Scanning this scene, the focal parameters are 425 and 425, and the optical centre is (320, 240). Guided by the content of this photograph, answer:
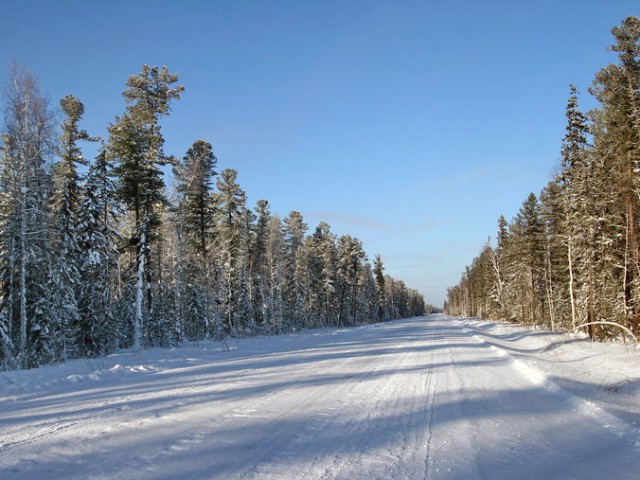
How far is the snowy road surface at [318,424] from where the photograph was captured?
4.83 metres

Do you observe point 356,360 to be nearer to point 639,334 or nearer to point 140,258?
point 140,258

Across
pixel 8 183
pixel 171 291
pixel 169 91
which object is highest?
pixel 169 91

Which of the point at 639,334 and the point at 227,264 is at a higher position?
the point at 227,264

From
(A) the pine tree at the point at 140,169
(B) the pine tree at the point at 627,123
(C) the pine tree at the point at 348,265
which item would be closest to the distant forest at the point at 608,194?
(B) the pine tree at the point at 627,123

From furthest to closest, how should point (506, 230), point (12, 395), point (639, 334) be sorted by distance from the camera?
point (506, 230)
point (639, 334)
point (12, 395)

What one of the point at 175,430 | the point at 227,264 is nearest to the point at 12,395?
the point at 175,430

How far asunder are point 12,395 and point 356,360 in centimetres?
1005

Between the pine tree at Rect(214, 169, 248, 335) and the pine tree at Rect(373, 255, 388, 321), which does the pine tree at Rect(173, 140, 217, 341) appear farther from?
the pine tree at Rect(373, 255, 388, 321)

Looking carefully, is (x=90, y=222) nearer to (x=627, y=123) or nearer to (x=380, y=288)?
(x=627, y=123)

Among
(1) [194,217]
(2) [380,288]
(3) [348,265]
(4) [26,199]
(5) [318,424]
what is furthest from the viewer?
(2) [380,288]

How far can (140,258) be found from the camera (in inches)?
884

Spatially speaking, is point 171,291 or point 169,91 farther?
Result: point 171,291

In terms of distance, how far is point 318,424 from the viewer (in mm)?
6637

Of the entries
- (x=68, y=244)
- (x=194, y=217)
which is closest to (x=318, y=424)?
(x=68, y=244)
